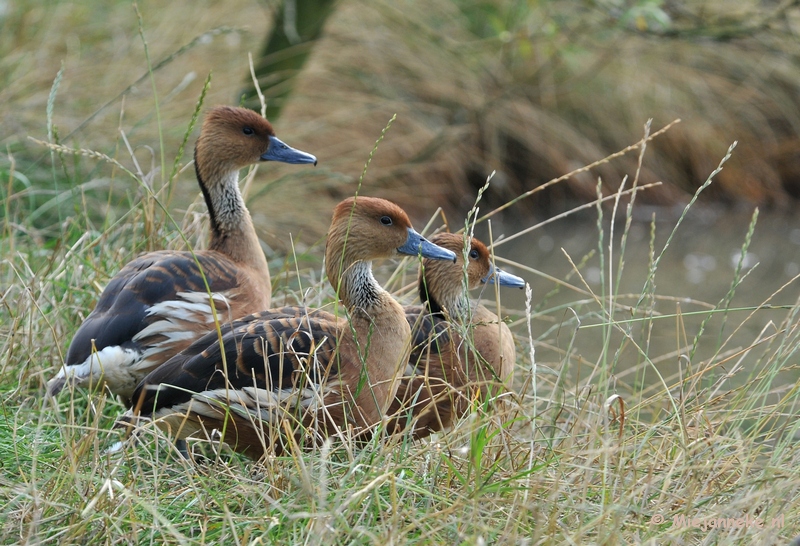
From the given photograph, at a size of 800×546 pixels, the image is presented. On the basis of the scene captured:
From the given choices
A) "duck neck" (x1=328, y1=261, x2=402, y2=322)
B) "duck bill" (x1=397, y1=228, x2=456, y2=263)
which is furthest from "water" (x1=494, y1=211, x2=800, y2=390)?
"duck neck" (x1=328, y1=261, x2=402, y2=322)

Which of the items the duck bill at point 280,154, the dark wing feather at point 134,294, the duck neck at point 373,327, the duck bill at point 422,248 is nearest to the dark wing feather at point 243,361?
the duck neck at point 373,327

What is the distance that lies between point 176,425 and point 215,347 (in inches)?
14.0

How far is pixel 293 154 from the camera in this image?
5008mm

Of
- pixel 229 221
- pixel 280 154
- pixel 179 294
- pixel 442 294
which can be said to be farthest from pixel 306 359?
pixel 280 154

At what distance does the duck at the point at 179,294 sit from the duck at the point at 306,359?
10.3 inches

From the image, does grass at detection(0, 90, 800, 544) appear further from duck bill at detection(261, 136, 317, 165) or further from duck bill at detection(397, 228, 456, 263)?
duck bill at detection(261, 136, 317, 165)

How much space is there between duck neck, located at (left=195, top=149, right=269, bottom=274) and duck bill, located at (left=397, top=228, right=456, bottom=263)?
100 centimetres

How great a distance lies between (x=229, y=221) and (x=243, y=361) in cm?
139

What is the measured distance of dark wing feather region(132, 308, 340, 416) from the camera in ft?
11.7

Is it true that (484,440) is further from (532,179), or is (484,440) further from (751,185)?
(751,185)

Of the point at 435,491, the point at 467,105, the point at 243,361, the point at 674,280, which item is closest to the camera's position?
the point at 435,491

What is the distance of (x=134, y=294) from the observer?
13.4 feet

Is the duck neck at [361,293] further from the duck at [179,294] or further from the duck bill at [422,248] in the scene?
the duck at [179,294]

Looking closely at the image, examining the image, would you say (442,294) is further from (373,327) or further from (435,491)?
(435,491)
